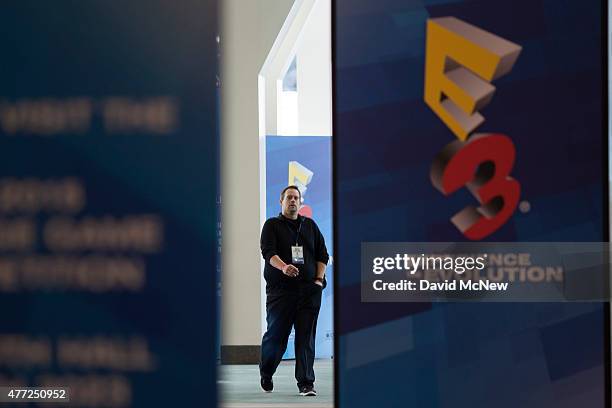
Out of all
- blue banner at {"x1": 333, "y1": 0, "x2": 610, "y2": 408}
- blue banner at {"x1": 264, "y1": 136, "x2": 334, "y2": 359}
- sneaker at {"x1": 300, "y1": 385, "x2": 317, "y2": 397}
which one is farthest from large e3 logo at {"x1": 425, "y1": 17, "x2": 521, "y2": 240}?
blue banner at {"x1": 264, "y1": 136, "x2": 334, "y2": 359}

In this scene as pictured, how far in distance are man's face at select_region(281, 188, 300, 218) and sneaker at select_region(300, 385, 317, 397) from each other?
1.14 m

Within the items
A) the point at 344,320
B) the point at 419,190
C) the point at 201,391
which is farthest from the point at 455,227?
the point at 201,391

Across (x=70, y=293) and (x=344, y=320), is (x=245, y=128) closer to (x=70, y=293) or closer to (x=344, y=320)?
(x=344, y=320)

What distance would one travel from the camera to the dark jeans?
7176 millimetres

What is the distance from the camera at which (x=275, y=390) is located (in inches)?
310

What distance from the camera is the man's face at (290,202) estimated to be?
7.27 meters

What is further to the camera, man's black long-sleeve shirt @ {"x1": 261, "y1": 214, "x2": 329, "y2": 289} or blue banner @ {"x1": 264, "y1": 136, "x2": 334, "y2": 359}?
blue banner @ {"x1": 264, "y1": 136, "x2": 334, "y2": 359}

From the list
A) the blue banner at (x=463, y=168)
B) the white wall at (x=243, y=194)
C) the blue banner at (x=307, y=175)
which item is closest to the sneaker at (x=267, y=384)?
the white wall at (x=243, y=194)

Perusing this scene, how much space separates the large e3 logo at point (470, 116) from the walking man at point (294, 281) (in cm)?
313

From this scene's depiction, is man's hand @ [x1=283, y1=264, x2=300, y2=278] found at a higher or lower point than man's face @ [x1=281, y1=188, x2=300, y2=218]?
lower

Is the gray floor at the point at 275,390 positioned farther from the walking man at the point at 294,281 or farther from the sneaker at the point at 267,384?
the walking man at the point at 294,281

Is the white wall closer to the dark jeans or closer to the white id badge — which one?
the dark jeans

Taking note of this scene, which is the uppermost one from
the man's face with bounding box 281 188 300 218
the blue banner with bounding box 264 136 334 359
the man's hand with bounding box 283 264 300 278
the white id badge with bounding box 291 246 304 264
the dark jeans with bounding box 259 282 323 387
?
the blue banner with bounding box 264 136 334 359

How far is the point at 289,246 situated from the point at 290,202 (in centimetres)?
29
